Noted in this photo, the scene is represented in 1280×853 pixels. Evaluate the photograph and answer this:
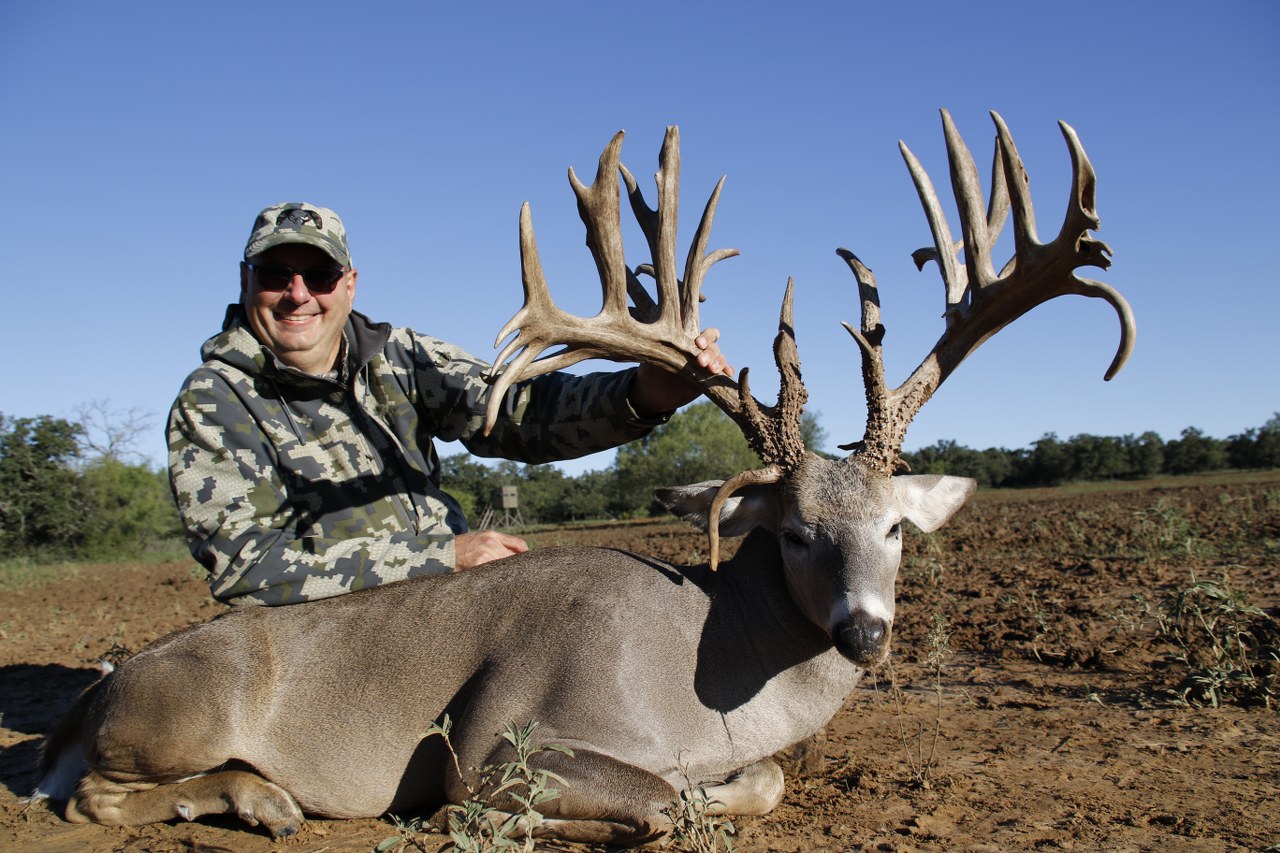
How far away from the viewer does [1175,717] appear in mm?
4922

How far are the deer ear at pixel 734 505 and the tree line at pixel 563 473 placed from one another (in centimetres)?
2250

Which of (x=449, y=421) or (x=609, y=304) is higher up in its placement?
(x=609, y=304)

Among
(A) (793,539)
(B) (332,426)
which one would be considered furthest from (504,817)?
(B) (332,426)

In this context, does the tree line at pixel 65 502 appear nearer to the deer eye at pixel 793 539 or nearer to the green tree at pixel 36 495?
the green tree at pixel 36 495

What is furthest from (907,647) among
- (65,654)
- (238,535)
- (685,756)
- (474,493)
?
(474,493)

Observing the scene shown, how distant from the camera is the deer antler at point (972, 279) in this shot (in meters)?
4.48

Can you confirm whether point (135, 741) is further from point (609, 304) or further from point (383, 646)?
point (609, 304)

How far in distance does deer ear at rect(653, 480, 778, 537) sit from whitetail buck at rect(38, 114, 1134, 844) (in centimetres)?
1

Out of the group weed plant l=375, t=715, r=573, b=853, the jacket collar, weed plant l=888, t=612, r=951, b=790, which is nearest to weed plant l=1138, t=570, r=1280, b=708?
weed plant l=888, t=612, r=951, b=790

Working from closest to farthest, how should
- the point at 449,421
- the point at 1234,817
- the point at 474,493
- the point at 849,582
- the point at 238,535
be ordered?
the point at 1234,817 → the point at 849,582 → the point at 238,535 → the point at 449,421 → the point at 474,493

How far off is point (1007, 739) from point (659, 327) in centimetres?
280

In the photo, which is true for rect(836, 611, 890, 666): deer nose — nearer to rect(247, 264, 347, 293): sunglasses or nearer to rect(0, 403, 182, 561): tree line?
rect(247, 264, 347, 293): sunglasses

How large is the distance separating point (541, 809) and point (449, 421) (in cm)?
284

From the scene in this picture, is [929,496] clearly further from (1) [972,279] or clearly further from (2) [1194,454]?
(2) [1194,454]
